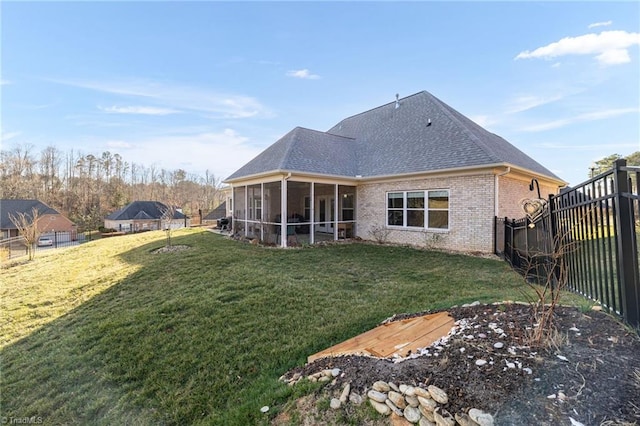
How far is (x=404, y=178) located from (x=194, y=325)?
960 centimetres

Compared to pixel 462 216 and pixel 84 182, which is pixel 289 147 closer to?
pixel 462 216

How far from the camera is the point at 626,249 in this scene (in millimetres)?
2283

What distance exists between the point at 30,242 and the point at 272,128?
592 inches

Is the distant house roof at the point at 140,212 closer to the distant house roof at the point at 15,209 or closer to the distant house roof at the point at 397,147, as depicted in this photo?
the distant house roof at the point at 15,209

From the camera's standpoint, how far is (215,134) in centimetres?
1927

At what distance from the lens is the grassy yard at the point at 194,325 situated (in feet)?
10.0

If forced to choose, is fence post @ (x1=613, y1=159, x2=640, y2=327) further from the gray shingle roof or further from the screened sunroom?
the screened sunroom

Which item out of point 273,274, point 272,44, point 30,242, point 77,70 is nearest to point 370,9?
point 272,44

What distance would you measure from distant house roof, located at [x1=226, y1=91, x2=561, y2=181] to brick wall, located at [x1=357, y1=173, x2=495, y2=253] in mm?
652

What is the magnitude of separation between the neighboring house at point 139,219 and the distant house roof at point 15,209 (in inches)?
255

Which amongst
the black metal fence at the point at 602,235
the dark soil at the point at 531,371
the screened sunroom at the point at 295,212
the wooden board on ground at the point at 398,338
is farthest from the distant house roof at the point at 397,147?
the dark soil at the point at 531,371

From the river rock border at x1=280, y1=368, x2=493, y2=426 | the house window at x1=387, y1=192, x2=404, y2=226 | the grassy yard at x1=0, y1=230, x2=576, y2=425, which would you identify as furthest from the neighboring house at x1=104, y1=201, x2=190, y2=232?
the river rock border at x1=280, y1=368, x2=493, y2=426

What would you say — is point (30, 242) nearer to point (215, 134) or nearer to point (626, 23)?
point (215, 134)

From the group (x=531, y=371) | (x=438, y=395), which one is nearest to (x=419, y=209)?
(x=531, y=371)
